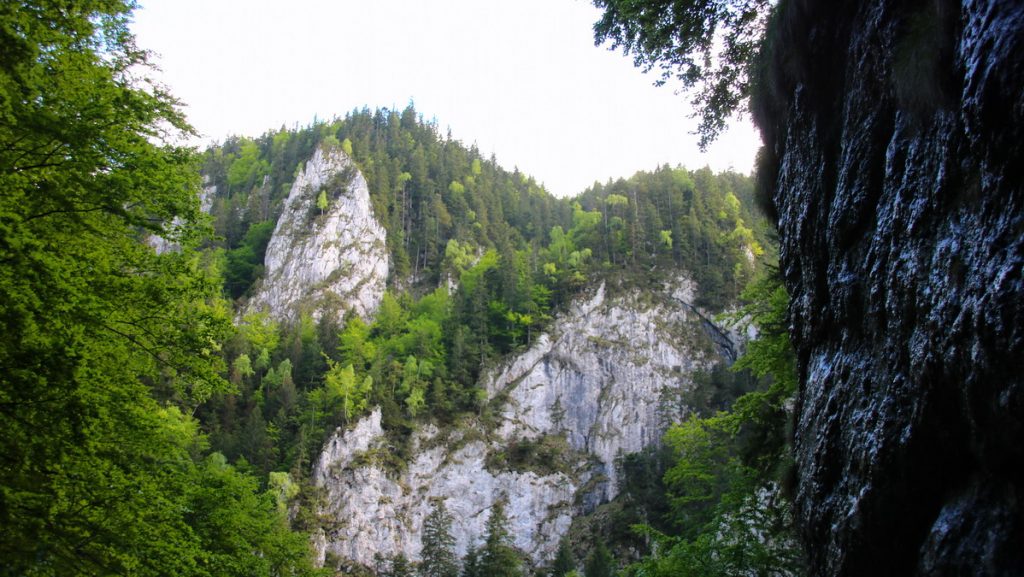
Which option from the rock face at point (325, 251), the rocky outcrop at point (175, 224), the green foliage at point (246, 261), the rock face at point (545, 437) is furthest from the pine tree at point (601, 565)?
the green foliage at point (246, 261)

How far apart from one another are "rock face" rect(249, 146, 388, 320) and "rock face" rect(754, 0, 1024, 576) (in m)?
62.8

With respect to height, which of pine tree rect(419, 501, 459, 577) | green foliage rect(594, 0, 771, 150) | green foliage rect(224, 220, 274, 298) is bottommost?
pine tree rect(419, 501, 459, 577)

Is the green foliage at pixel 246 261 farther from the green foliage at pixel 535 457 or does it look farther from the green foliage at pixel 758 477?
the green foliage at pixel 758 477

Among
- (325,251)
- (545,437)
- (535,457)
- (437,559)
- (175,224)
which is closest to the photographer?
(175,224)

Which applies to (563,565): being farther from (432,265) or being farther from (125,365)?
(432,265)

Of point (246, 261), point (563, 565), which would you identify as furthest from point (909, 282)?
point (246, 261)

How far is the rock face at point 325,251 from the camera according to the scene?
67.8 m

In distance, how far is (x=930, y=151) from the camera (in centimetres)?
465

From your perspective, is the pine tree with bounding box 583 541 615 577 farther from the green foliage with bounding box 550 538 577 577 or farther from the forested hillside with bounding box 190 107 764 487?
the forested hillside with bounding box 190 107 764 487

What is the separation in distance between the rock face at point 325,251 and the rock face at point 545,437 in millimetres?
23915

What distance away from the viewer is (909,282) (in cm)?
477

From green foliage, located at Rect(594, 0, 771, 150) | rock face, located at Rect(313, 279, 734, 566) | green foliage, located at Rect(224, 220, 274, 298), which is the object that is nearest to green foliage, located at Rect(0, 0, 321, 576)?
green foliage, located at Rect(594, 0, 771, 150)

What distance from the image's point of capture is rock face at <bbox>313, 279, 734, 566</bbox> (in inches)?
1687

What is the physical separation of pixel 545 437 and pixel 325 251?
116 feet
